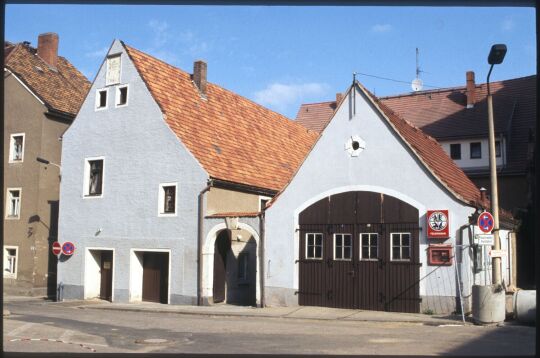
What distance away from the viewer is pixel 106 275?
84.8 ft

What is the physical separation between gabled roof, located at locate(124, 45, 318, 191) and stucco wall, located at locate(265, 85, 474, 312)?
3.84 meters

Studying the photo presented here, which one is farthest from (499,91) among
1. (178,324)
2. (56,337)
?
(56,337)

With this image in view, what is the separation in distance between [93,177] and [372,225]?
12.8 metres

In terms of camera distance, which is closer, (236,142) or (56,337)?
(56,337)

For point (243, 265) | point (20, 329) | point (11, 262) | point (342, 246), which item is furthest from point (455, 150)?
point (20, 329)

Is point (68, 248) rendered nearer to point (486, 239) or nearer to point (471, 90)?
point (486, 239)

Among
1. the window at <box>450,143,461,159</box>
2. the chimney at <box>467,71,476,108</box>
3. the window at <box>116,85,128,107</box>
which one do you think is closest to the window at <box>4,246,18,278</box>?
the window at <box>116,85,128,107</box>

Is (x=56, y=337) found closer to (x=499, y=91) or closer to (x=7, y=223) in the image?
(x=7, y=223)

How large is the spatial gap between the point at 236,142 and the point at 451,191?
1172cm

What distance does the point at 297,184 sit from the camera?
21078 millimetres

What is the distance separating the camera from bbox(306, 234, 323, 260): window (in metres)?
20.5

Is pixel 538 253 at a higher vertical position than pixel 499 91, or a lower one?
lower

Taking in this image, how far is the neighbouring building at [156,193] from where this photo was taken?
23141 millimetres

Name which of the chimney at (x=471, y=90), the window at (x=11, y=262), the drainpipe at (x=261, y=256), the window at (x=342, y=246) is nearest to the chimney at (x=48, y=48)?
the window at (x=11, y=262)
